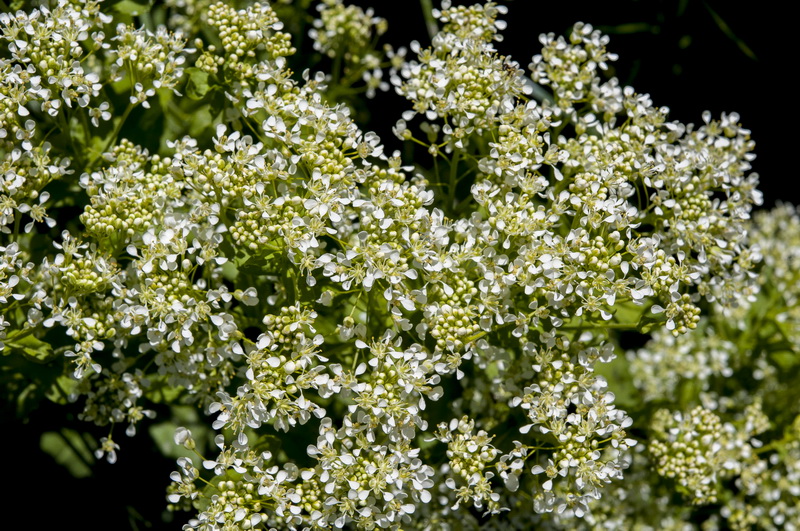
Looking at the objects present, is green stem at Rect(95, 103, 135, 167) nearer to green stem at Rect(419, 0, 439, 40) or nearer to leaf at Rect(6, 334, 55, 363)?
leaf at Rect(6, 334, 55, 363)

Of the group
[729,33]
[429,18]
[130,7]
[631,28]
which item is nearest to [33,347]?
[130,7]

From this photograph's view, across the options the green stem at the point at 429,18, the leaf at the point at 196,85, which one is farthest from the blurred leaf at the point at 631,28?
the leaf at the point at 196,85

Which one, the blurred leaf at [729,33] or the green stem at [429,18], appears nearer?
the green stem at [429,18]

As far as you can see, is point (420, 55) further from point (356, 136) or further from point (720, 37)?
point (720, 37)

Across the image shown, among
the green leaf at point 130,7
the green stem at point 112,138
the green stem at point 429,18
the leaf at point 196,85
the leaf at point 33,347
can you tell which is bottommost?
the leaf at point 33,347

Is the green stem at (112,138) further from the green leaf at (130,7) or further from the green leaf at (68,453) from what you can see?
the green leaf at (68,453)

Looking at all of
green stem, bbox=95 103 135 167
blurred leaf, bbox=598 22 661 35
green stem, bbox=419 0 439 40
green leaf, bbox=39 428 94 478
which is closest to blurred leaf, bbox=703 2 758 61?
blurred leaf, bbox=598 22 661 35
